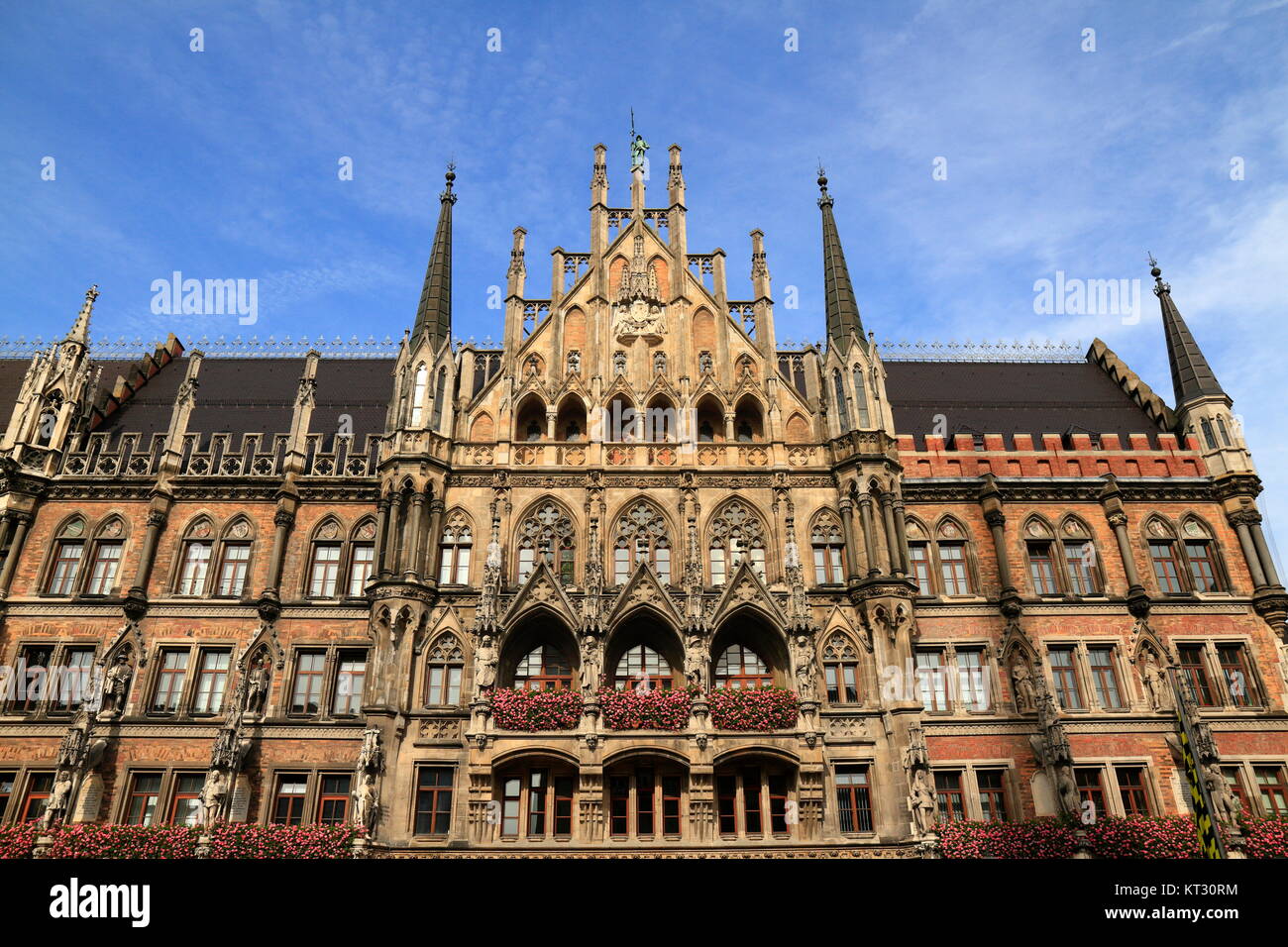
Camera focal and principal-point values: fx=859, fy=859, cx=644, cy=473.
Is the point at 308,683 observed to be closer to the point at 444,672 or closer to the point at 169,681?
the point at 169,681

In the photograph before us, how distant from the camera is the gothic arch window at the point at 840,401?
A: 29016 mm

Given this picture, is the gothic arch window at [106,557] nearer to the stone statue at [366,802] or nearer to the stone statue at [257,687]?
the stone statue at [257,687]

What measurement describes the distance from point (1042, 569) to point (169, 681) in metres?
28.2

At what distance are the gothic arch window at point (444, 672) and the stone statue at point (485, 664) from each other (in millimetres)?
1258

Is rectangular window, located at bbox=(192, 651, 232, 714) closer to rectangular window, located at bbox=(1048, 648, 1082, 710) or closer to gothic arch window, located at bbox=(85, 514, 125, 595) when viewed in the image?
gothic arch window, located at bbox=(85, 514, 125, 595)

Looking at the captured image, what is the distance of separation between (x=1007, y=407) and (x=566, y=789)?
23.3m

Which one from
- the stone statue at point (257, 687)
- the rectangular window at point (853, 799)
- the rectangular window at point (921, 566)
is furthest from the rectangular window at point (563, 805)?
the rectangular window at point (921, 566)


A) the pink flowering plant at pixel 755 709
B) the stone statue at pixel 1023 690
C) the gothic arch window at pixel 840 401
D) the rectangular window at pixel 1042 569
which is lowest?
the pink flowering plant at pixel 755 709

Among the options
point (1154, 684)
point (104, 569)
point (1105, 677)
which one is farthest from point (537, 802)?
point (1154, 684)

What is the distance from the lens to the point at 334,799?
24.8m

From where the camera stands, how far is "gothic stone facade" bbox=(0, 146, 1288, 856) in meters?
24.1
